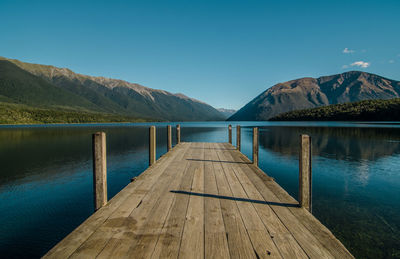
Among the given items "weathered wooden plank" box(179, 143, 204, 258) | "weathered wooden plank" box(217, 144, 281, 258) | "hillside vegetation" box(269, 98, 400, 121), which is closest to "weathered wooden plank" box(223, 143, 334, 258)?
"weathered wooden plank" box(217, 144, 281, 258)

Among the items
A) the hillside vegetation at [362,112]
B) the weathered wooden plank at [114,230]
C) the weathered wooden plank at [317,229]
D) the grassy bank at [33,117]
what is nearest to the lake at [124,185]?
the weathered wooden plank at [317,229]

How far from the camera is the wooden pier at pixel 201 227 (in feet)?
9.01

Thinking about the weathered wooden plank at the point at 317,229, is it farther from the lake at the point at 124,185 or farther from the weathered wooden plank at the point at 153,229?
the lake at the point at 124,185

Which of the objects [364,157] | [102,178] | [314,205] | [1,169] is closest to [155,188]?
[102,178]

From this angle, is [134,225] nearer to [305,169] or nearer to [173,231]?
[173,231]

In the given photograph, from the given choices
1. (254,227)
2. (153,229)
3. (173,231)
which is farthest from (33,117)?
(254,227)

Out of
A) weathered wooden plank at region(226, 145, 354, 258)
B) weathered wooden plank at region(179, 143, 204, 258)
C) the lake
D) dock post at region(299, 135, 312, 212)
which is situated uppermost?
dock post at region(299, 135, 312, 212)

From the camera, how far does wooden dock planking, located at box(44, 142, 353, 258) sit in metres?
2.75

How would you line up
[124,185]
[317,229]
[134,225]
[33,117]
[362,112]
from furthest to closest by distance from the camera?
[33,117], [362,112], [124,185], [134,225], [317,229]

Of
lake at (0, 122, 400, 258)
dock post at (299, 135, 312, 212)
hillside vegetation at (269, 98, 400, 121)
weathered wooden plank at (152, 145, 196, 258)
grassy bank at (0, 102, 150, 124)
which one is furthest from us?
grassy bank at (0, 102, 150, 124)

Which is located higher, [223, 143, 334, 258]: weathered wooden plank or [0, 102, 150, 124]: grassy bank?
[0, 102, 150, 124]: grassy bank

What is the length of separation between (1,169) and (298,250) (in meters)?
19.4

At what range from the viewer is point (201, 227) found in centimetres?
337

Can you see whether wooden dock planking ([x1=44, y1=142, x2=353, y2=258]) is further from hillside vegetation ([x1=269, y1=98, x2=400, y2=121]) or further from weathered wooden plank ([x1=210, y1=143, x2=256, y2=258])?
hillside vegetation ([x1=269, y1=98, x2=400, y2=121])
